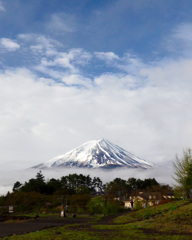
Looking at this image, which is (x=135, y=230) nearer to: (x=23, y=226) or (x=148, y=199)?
(x=23, y=226)

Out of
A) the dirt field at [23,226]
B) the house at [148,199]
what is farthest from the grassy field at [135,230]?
the house at [148,199]

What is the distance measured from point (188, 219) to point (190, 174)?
20091 millimetres

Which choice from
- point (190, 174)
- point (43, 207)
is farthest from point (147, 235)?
point (43, 207)

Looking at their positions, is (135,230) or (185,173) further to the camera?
(185,173)

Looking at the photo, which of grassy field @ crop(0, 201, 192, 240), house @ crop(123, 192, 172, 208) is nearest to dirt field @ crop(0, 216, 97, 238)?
grassy field @ crop(0, 201, 192, 240)

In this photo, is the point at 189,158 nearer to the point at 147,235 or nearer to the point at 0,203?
the point at 147,235

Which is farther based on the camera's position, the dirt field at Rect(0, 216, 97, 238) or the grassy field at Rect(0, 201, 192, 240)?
the dirt field at Rect(0, 216, 97, 238)

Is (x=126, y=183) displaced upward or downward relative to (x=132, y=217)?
upward

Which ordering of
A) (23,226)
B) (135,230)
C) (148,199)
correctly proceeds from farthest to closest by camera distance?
(148,199), (23,226), (135,230)

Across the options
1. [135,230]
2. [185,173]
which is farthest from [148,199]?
[135,230]

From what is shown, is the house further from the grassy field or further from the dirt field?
the grassy field

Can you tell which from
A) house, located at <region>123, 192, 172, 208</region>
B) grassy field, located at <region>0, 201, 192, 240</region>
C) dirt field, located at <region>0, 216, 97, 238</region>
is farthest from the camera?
house, located at <region>123, 192, 172, 208</region>

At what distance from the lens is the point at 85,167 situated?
642ft

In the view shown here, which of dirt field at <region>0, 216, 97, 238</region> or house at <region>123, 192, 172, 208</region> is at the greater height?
house at <region>123, 192, 172, 208</region>
